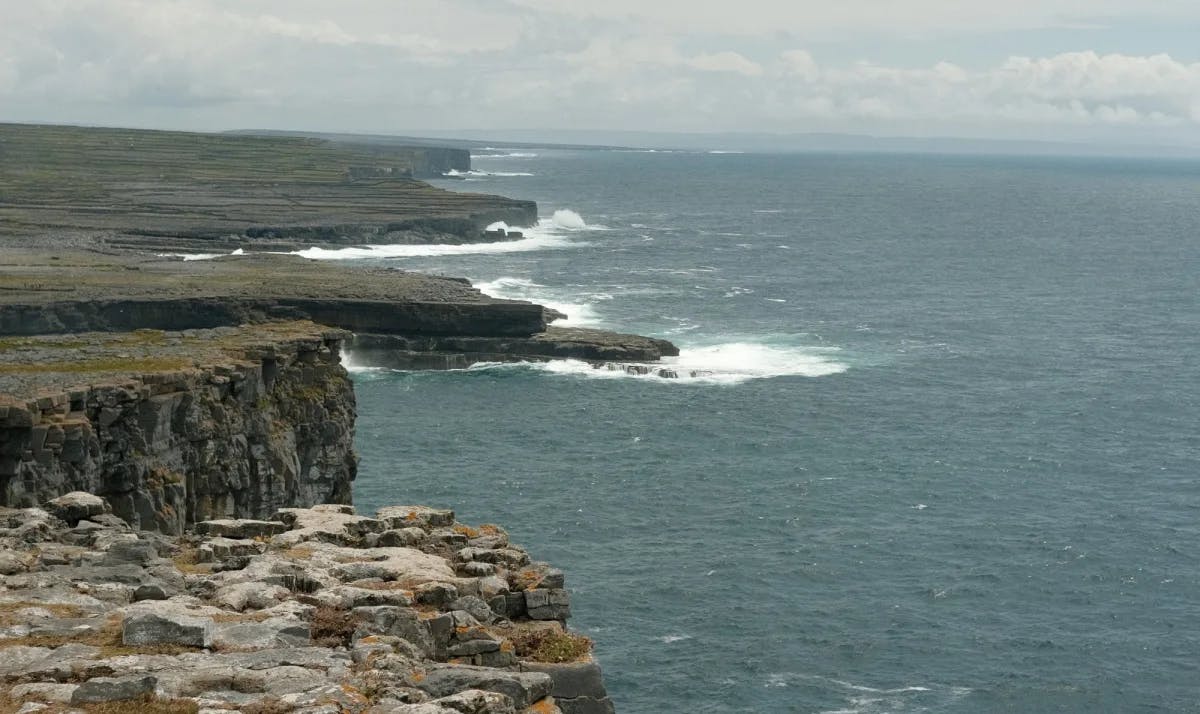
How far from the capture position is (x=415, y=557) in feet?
92.2

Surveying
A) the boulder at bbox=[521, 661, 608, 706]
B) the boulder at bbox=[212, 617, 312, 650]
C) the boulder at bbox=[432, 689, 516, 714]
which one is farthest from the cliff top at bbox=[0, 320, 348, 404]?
the boulder at bbox=[432, 689, 516, 714]

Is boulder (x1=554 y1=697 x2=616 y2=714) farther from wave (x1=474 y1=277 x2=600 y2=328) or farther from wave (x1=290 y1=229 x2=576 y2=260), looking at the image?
wave (x1=290 y1=229 x2=576 y2=260)

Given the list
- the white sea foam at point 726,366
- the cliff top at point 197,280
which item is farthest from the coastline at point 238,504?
the white sea foam at point 726,366

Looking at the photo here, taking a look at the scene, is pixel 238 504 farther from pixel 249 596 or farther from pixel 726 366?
pixel 726 366

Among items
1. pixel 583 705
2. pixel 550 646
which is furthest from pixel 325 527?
pixel 583 705

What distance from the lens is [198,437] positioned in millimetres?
54875

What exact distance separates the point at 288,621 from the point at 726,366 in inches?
3651

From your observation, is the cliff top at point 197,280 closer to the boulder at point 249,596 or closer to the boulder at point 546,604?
the boulder at point 249,596

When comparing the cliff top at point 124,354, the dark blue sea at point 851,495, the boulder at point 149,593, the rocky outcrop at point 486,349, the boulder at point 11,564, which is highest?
the boulder at point 149,593

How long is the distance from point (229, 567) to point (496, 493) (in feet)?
167

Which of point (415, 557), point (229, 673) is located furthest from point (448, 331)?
point (229, 673)

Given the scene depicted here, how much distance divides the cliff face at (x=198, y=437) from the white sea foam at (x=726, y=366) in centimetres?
4421

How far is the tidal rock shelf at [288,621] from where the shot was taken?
20078mm

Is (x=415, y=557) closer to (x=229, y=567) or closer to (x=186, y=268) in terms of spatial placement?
(x=229, y=567)
